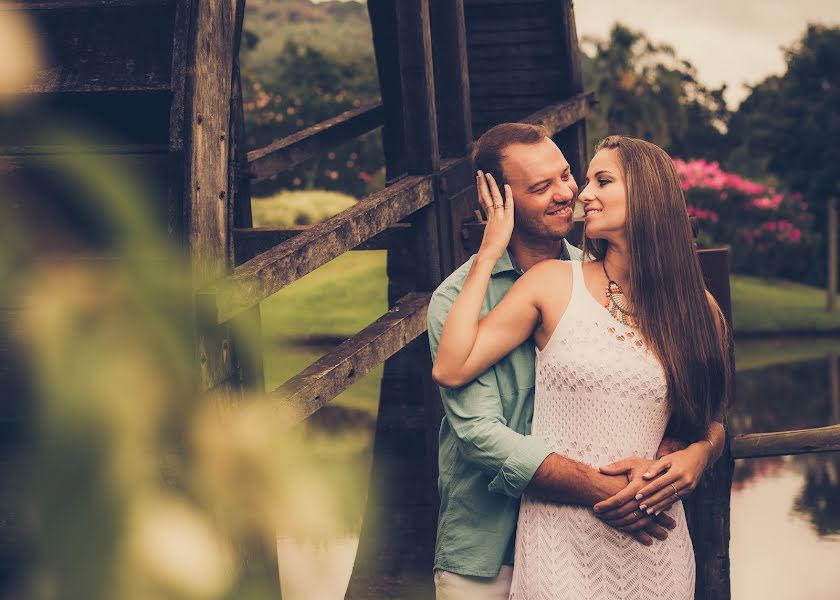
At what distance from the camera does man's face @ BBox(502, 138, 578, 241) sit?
279cm

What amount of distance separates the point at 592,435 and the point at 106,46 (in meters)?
2.55

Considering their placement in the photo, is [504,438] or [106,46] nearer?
[504,438]

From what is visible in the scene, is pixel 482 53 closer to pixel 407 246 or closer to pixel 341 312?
pixel 407 246

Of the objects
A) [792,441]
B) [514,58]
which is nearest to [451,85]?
[792,441]

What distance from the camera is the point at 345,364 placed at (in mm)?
3850

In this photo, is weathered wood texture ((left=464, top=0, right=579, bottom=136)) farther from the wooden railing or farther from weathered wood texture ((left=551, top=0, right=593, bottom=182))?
the wooden railing

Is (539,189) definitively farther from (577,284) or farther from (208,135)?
(208,135)

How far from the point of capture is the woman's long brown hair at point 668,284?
8.09ft

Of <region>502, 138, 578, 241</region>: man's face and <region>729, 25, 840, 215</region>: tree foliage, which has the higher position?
<region>502, 138, 578, 241</region>: man's face

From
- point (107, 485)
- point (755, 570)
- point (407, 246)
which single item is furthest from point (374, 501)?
point (107, 485)

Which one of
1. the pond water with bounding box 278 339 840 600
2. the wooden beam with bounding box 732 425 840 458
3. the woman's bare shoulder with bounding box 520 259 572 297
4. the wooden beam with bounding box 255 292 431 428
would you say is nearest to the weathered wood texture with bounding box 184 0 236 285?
the wooden beam with bounding box 255 292 431 428

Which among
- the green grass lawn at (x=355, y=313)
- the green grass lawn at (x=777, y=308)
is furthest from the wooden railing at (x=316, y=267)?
the green grass lawn at (x=777, y=308)

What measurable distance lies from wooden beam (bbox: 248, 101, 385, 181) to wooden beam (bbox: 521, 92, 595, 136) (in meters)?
1.12

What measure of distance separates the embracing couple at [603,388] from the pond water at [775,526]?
308 cm
